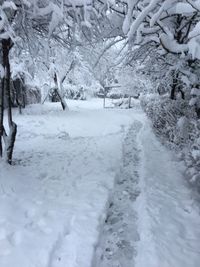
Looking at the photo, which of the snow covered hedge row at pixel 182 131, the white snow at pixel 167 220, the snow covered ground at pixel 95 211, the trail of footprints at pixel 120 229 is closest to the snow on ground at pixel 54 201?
the snow covered ground at pixel 95 211

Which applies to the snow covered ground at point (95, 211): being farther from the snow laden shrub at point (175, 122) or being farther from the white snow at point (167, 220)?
the snow laden shrub at point (175, 122)

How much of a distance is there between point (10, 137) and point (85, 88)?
30.3 meters

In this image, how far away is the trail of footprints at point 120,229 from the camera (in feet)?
13.5

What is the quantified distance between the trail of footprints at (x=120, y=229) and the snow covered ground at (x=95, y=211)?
0.04 feet

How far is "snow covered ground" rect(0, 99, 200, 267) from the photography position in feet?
13.2

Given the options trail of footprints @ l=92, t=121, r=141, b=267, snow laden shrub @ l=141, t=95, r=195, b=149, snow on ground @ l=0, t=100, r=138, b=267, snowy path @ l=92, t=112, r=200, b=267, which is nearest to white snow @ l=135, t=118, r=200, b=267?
snowy path @ l=92, t=112, r=200, b=267

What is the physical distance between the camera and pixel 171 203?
579cm

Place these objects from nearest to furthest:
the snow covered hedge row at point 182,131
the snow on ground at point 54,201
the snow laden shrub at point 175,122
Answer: the snow on ground at point 54,201 → the snow covered hedge row at point 182,131 → the snow laden shrub at point 175,122

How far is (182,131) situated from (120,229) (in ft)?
12.2

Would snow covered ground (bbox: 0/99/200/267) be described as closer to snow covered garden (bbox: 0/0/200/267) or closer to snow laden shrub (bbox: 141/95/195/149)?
snow covered garden (bbox: 0/0/200/267)

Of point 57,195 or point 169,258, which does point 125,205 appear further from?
point 169,258

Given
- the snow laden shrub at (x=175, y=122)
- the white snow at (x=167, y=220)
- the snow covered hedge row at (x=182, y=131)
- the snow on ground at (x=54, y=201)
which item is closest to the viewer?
the snow on ground at (x=54, y=201)

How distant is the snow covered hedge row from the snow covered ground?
1.29ft

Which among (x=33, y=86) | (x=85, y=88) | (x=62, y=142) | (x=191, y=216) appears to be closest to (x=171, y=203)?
(x=191, y=216)
